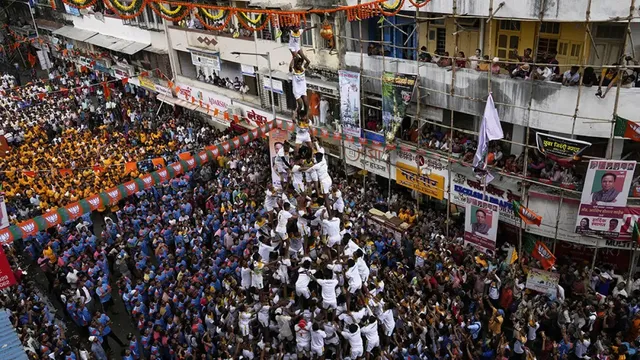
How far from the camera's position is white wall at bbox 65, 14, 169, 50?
30.6 m

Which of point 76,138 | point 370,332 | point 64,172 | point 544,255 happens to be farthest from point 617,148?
point 76,138

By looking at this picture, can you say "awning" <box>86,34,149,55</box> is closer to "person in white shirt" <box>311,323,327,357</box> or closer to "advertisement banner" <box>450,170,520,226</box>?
"advertisement banner" <box>450,170,520,226</box>

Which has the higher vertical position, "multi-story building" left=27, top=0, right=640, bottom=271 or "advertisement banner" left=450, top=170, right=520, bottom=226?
"multi-story building" left=27, top=0, right=640, bottom=271

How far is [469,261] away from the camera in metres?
15.5

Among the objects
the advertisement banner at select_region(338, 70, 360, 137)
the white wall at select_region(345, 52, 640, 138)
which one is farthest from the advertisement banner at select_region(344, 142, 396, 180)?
the white wall at select_region(345, 52, 640, 138)

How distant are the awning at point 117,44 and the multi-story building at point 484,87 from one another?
1133 centimetres

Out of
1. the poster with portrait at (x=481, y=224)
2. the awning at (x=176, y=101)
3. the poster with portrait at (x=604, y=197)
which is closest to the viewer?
the poster with portrait at (x=604, y=197)

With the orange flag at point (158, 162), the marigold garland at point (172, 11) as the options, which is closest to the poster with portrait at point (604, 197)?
the marigold garland at point (172, 11)

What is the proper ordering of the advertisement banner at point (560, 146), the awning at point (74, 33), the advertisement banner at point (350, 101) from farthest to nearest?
the awning at point (74, 33) → the advertisement banner at point (350, 101) → the advertisement banner at point (560, 146)

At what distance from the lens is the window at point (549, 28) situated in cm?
1495

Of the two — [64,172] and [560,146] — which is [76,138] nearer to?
[64,172]

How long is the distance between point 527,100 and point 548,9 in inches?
94.3

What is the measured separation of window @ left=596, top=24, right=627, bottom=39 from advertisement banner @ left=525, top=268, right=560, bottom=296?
250 inches

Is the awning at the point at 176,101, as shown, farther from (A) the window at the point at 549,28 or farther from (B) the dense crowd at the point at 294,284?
(A) the window at the point at 549,28
